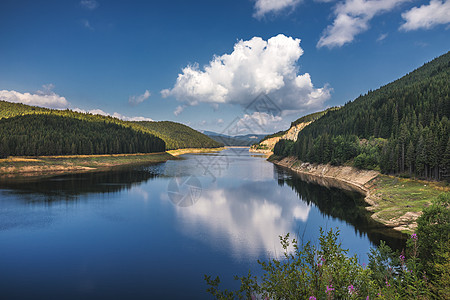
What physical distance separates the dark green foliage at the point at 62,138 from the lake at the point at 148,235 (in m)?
Answer: 41.8

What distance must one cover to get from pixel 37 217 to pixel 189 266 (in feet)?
91.7

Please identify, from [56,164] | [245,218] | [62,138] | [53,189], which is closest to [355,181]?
[245,218]

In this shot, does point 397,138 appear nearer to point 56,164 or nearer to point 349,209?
point 349,209

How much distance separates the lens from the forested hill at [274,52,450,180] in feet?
176

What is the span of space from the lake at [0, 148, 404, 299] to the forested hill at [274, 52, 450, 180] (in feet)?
55.6

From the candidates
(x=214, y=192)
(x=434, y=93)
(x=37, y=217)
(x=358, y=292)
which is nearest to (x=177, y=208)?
(x=214, y=192)

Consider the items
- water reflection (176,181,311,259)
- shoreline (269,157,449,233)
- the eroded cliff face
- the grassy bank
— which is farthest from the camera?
the eroded cliff face

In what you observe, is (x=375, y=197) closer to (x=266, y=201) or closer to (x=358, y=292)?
(x=266, y=201)

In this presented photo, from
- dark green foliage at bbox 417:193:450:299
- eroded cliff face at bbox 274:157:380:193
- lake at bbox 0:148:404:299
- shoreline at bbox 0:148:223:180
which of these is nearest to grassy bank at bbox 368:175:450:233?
lake at bbox 0:148:404:299

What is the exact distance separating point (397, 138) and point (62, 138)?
12994 centimetres

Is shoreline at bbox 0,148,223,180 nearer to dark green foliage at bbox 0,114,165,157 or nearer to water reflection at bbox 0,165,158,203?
dark green foliage at bbox 0,114,165,157

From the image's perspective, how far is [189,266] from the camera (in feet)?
75.5

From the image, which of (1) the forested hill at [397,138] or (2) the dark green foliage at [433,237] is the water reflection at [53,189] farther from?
(1) the forested hill at [397,138]

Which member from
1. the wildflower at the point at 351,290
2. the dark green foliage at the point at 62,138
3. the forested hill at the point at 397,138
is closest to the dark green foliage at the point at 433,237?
the wildflower at the point at 351,290
